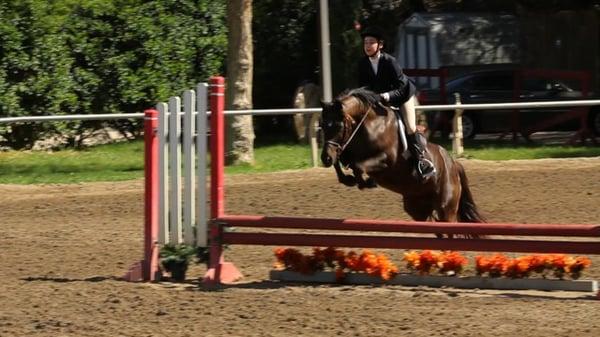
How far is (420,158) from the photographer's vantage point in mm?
10820

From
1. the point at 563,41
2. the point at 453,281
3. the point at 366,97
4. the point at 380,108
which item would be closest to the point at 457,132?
the point at 380,108

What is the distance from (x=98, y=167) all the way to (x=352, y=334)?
11.6 meters

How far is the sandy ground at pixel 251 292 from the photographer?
8.21 m

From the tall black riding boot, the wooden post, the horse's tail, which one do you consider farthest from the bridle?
the wooden post

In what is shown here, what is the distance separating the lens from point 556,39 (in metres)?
30.4

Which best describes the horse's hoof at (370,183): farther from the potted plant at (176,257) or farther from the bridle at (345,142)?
the potted plant at (176,257)

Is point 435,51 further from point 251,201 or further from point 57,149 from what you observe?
point 251,201

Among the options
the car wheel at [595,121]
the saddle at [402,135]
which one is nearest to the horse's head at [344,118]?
the saddle at [402,135]

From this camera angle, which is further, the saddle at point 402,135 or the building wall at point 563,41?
the building wall at point 563,41

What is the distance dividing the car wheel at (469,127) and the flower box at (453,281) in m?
14.0

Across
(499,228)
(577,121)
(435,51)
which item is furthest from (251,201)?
(435,51)

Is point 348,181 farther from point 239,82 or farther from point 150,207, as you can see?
point 239,82

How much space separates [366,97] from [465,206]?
1745 mm

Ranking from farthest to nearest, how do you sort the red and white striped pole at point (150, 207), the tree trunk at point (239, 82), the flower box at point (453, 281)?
1. the tree trunk at point (239, 82)
2. the red and white striped pole at point (150, 207)
3. the flower box at point (453, 281)
